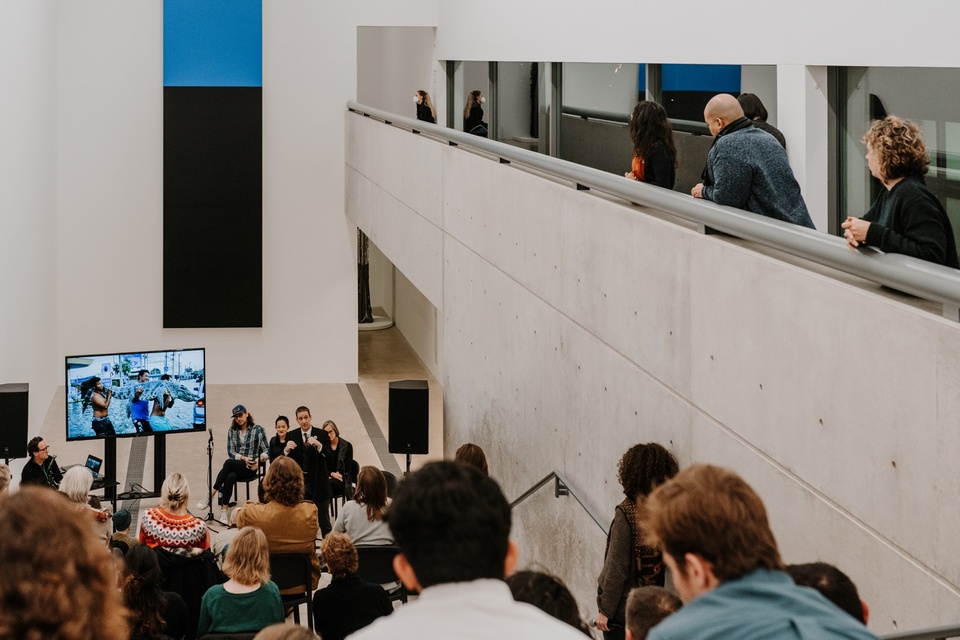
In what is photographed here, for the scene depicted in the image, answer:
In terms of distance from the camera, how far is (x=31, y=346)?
15000 mm

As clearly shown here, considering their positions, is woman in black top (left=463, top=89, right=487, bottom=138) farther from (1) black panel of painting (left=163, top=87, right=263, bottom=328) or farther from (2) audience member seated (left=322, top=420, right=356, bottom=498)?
(1) black panel of painting (left=163, top=87, right=263, bottom=328)

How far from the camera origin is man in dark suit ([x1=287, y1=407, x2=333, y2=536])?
35.3 feet

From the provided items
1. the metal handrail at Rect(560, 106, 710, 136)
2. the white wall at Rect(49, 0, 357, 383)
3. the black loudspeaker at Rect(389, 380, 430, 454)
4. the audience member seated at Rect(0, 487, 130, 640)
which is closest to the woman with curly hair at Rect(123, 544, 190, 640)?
the audience member seated at Rect(0, 487, 130, 640)

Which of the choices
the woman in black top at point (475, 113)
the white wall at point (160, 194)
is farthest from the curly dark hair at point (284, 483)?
the white wall at point (160, 194)

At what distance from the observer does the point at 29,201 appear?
48.8 feet

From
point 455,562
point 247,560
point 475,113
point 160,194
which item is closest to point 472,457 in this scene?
point 247,560

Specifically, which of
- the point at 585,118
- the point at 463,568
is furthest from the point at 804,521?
the point at 585,118

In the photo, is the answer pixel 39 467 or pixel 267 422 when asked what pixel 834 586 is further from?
pixel 267 422

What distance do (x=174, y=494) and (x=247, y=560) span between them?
7.41 ft

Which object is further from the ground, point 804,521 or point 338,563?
point 804,521

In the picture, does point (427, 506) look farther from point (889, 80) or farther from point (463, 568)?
point (889, 80)

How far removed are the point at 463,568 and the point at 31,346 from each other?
46.8ft

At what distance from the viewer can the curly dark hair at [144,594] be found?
17.1 feet

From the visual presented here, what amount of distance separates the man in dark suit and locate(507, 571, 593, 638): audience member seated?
7.42 m
